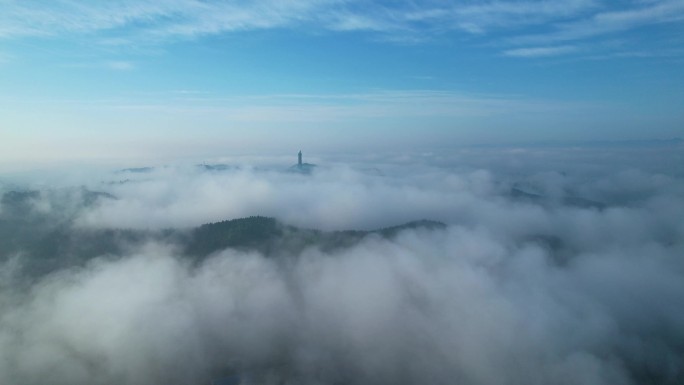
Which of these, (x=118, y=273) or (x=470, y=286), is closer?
(x=470, y=286)

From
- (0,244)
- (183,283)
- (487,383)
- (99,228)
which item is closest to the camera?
(487,383)

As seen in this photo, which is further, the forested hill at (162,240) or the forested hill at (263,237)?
the forested hill at (263,237)

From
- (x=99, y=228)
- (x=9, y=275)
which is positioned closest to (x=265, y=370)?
(x=9, y=275)

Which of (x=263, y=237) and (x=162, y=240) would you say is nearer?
(x=263, y=237)

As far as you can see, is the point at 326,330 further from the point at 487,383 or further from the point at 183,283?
the point at 183,283

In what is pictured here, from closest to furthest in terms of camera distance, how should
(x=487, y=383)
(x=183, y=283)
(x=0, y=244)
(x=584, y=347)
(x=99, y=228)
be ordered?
(x=487, y=383)
(x=584, y=347)
(x=183, y=283)
(x=0, y=244)
(x=99, y=228)

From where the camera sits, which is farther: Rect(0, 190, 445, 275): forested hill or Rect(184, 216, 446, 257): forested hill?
Rect(184, 216, 446, 257): forested hill

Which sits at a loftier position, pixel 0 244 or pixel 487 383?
pixel 0 244

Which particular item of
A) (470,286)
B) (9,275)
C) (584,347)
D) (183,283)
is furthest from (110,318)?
(584,347)

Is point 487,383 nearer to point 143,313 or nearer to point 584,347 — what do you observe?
point 584,347

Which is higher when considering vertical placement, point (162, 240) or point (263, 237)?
point (263, 237)
